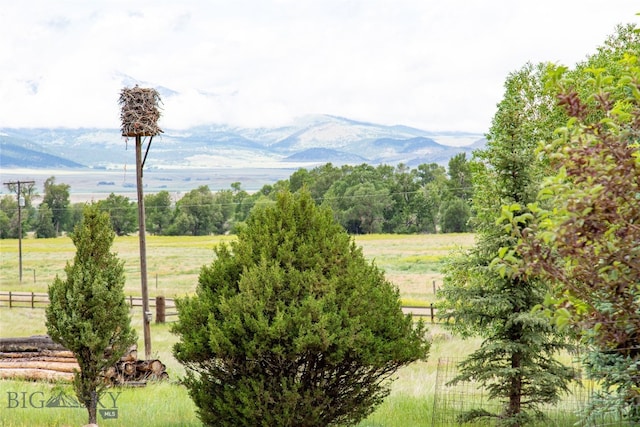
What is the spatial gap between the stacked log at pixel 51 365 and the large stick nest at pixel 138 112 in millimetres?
4879

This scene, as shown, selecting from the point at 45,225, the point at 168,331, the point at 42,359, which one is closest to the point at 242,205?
the point at 45,225

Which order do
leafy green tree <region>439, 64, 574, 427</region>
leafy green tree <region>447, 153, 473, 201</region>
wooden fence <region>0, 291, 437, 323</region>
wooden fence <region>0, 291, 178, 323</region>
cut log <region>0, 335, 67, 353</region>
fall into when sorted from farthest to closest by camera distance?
leafy green tree <region>447, 153, 473, 201</region> < wooden fence <region>0, 291, 178, 323</region> < wooden fence <region>0, 291, 437, 323</region> < cut log <region>0, 335, 67, 353</region> < leafy green tree <region>439, 64, 574, 427</region>

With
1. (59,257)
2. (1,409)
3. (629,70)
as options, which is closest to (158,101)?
(1,409)

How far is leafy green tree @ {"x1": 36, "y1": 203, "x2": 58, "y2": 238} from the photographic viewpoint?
10156 centimetres

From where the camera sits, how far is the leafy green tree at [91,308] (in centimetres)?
1066

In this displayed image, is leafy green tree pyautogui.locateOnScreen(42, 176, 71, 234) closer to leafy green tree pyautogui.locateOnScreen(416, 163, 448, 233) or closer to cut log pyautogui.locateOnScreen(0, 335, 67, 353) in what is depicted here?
leafy green tree pyautogui.locateOnScreen(416, 163, 448, 233)

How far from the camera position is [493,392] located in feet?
38.9

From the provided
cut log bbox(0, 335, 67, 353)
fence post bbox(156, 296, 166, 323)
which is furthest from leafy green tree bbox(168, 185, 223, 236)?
cut log bbox(0, 335, 67, 353)

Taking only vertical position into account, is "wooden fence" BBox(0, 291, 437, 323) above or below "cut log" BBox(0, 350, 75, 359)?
below

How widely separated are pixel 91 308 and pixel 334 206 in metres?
75.8

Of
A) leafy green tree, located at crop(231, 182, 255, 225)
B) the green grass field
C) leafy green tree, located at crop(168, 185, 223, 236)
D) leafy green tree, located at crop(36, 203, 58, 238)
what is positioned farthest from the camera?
leafy green tree, located at crop(36, 203, 58, 238)

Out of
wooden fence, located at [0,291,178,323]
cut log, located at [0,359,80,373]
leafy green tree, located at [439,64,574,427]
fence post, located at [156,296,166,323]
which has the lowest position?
wooden fence, located at [0,291,178,323]

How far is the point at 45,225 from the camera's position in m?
103

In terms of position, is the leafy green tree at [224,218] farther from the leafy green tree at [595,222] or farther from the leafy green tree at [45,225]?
the leafy green tree at [595,222]
